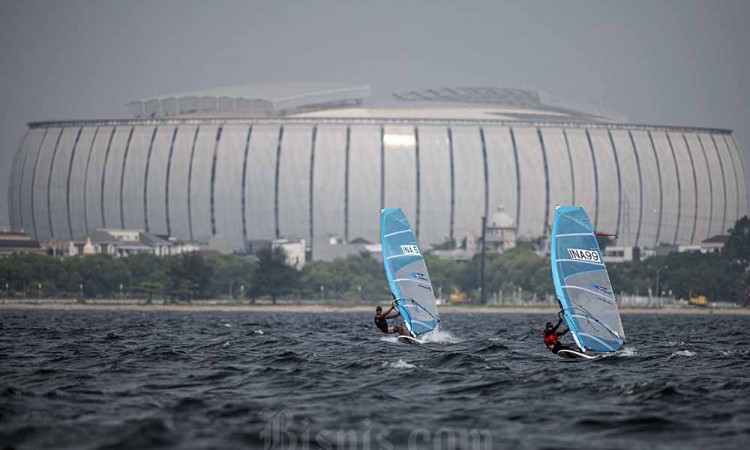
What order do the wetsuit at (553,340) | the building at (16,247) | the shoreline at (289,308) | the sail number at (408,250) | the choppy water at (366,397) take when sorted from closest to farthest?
1. the choppy water at (366,397)
2. the wetsuit at (553,340)
3. the sail number at (408,250)
4. the shoreline at (289,308)
5. the building at (16,247)

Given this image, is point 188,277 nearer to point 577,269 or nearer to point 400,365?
point 577,269

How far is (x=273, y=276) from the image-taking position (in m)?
176

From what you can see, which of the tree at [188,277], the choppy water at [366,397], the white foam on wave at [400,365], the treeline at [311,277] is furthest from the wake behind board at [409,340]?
the tree at [188,277]

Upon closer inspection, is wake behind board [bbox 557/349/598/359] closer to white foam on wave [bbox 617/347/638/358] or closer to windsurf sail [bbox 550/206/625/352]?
windsurf sail [bbox 550/206/625/352]

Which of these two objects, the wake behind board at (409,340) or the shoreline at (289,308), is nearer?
the wake behind board at (409,340)

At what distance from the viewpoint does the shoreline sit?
506 ft

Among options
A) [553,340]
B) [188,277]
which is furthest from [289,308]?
[553,340]

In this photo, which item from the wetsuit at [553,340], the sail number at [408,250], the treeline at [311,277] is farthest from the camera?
the treeline at [311,277]

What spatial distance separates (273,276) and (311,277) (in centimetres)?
908

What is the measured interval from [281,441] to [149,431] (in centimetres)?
296

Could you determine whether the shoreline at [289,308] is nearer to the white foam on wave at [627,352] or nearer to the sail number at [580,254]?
the white foam on wave at [627,352]

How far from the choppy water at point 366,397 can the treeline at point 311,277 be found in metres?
116

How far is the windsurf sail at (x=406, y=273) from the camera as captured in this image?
60281mm

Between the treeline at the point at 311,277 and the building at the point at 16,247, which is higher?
the building at the point at 16,247
